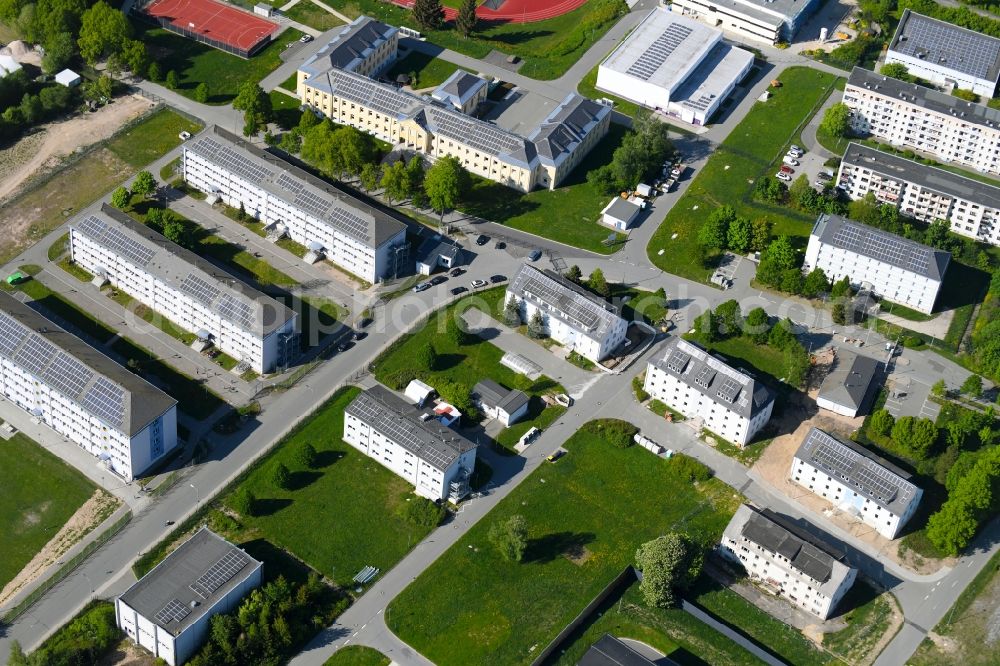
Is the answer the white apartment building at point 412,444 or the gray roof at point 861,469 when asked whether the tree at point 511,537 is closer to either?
the white apartment building at point 412,444

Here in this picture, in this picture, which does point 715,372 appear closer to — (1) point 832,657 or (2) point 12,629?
(1) point 832,657

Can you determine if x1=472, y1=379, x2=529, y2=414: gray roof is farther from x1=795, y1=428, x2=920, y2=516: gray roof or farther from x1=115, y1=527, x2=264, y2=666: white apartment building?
x1=115, y1=527, x2=264, y2=666: white apartment building

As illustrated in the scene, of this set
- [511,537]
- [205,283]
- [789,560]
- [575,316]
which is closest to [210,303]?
[205,283]

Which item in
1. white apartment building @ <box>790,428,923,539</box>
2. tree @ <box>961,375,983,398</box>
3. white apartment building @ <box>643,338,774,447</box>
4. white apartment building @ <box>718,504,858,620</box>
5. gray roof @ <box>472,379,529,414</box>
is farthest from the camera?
tree @ <box>961,375,983,398</box>

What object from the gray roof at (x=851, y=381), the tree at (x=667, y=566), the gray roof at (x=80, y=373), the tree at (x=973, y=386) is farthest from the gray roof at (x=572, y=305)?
the gray roof at (x=80, y=373)

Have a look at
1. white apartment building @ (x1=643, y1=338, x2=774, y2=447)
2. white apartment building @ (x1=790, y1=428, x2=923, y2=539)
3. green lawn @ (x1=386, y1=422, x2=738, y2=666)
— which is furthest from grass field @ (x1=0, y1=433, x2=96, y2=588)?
white apartment building @ (x1=790, y1=428, x2=923, y2=539)

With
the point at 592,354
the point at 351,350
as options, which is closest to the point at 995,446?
the point at 592,354

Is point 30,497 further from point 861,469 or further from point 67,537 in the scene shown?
point 861,469
